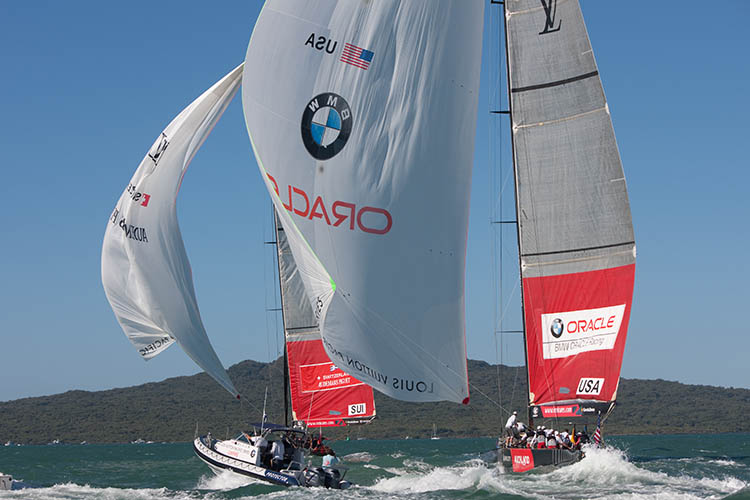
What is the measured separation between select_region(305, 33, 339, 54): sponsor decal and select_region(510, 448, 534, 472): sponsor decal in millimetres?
13249

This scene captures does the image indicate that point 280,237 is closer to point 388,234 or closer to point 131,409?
→ point 388,234

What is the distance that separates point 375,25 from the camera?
16.0 m

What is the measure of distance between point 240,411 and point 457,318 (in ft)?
504

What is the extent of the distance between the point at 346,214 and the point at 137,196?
1024 centimetres

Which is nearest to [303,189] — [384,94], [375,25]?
[384,94]

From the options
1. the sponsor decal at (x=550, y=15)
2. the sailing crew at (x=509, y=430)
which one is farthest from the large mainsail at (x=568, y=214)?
the sailing crew at (x=509, y=430)

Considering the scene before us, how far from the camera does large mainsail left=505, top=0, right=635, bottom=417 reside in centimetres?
2684

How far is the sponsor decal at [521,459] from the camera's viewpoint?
24625 mm

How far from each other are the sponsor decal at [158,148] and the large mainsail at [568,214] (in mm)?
10136

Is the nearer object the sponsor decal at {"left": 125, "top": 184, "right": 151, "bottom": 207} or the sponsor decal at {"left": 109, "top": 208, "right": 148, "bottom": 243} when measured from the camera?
the sponsor decal at {"left": 109, "top": 208, "right": 148, "bottom": 243}

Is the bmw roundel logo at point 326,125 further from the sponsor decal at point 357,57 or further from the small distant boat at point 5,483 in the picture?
the small distant boat at point 5,483

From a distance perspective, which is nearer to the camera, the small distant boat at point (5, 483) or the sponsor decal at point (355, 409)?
the small distant boat at point (5, 483)

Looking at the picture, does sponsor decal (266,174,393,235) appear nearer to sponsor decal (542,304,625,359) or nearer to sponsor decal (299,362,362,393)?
sponsor decal (542,304,625,359)

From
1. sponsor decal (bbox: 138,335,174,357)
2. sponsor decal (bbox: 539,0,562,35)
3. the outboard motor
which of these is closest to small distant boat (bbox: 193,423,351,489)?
the outboard motor
